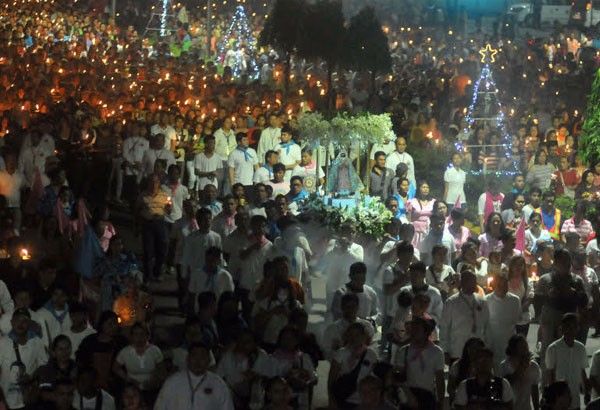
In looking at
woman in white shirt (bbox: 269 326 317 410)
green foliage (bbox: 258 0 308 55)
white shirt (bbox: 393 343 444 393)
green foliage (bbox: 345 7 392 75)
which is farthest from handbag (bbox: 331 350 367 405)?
green foliage (bbox: 258 0 308 55)

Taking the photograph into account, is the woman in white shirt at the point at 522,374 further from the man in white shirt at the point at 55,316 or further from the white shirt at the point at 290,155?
the white shirt at the point at 290,155

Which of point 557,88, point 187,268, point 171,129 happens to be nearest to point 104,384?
point 187,268

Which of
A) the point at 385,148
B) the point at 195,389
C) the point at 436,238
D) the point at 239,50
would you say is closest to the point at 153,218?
the point at 436,238

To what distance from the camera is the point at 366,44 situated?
26203 mm

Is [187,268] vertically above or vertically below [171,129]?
below

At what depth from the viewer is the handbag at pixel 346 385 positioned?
11.7 metres

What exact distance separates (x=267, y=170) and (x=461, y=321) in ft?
23.2

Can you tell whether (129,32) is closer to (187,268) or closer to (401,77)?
(401,77)

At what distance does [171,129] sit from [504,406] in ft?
40.4

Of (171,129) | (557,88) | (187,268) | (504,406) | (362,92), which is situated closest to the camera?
(504,406)

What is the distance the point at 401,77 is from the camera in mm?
35062

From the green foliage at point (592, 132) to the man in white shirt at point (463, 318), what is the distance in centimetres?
944

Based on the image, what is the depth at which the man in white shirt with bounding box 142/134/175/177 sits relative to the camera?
20625 millimetres

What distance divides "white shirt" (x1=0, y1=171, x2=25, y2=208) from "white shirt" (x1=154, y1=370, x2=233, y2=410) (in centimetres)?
757
